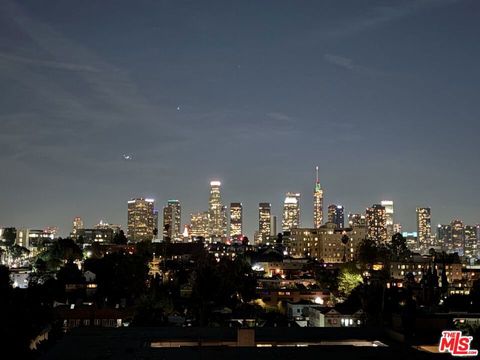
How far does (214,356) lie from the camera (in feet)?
70.7

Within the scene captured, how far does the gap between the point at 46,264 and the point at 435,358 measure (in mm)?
90526

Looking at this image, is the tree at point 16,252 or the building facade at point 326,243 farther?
the building facade at point 326,243

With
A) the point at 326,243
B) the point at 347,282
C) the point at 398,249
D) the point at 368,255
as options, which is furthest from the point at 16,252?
the point at 347,282

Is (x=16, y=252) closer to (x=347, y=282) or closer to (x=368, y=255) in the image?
(x=368, y=255)

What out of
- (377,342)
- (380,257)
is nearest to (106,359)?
(377,342)

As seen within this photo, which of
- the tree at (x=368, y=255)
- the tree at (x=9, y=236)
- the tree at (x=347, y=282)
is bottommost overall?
the tree at (x=347, y=282)

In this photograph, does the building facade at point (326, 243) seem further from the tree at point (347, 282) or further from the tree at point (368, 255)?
the tree at point (347, 282)

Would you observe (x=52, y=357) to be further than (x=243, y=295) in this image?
No

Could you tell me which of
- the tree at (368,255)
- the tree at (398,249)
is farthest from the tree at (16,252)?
the tree at (398,249)

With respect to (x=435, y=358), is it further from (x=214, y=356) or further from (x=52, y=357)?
(x=52, y=357)

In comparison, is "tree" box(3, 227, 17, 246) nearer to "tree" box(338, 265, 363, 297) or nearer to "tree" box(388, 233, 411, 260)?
"tree" box(388, 233, 411, 260)

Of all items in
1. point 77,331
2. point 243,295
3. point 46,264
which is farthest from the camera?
point 46,264

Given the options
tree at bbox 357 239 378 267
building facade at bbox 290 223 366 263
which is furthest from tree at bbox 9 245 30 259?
tree at bbox 357 239 378 267

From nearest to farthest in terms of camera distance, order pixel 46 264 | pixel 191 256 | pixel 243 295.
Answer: pixel 243 295
pixel 46 264
pixel 191 256
